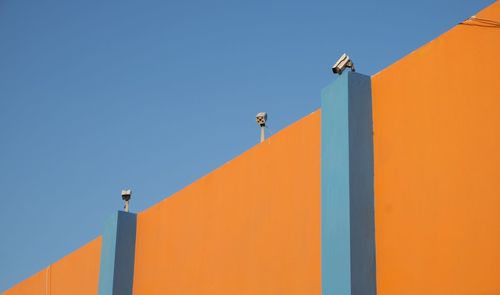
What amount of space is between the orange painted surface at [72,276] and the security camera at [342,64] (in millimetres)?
6639

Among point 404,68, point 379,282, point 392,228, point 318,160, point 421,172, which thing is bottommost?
point 379,282

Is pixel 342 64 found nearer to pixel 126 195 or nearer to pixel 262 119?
pixel 262 119

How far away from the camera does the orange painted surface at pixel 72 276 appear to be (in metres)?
13.0

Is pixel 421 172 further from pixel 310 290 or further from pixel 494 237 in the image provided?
pixel 310 290

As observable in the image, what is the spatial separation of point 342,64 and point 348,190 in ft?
4.64

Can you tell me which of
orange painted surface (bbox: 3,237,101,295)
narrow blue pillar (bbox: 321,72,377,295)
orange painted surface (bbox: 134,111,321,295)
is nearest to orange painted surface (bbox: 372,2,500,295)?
narrow blue pillar (bbox: 321,72,377,295)

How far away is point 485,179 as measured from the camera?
6039 mm

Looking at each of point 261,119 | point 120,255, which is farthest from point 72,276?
point 261,119

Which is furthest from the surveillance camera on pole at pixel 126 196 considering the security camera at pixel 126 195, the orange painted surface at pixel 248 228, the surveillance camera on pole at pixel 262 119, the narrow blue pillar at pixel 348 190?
the narrow blue pillar at pixel 348 190

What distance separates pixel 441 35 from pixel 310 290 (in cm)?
288

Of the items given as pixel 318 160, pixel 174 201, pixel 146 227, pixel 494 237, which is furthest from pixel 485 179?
pixel 146 227

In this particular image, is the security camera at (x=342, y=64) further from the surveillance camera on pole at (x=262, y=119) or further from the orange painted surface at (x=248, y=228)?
the surveillance camera on pole at (x=262, y=119)

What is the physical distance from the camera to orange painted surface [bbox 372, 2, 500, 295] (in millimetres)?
6031

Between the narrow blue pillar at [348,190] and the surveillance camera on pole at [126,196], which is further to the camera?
the surveillance camera on pole at [126,196]
